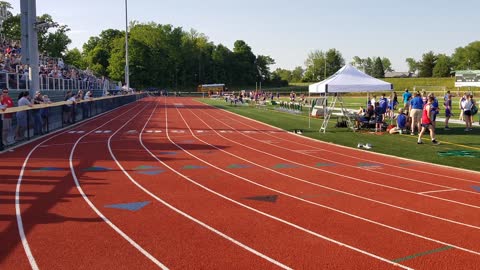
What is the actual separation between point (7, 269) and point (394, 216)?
5704 millimetres

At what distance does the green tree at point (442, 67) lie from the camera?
133375mm

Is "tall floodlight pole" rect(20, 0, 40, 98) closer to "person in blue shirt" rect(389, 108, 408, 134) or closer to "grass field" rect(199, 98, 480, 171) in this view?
"grass field" rect(199, 98, 480, 171)

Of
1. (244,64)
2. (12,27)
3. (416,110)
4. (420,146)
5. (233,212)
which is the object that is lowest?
(233,212)

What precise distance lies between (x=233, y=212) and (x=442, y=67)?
140132 mm

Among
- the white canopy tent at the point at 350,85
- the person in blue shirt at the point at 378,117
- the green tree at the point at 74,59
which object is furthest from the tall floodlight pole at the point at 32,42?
the green tree at the point at 74,59

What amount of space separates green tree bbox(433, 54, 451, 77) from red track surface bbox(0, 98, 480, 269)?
13204 centimetres

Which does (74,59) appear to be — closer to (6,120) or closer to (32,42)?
(32,42)

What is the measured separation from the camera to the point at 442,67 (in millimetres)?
133875

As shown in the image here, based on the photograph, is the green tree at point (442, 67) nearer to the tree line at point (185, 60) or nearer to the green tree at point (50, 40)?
the tree line at point (185, 60)

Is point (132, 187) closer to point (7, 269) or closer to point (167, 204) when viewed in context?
point (167, 204)

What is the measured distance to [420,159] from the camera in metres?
13.7

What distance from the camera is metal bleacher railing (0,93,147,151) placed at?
15.1 metres

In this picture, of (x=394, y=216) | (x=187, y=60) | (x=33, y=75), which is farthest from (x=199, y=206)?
(x=187, y=60)

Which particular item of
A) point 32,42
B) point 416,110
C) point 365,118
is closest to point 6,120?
point 32,42
